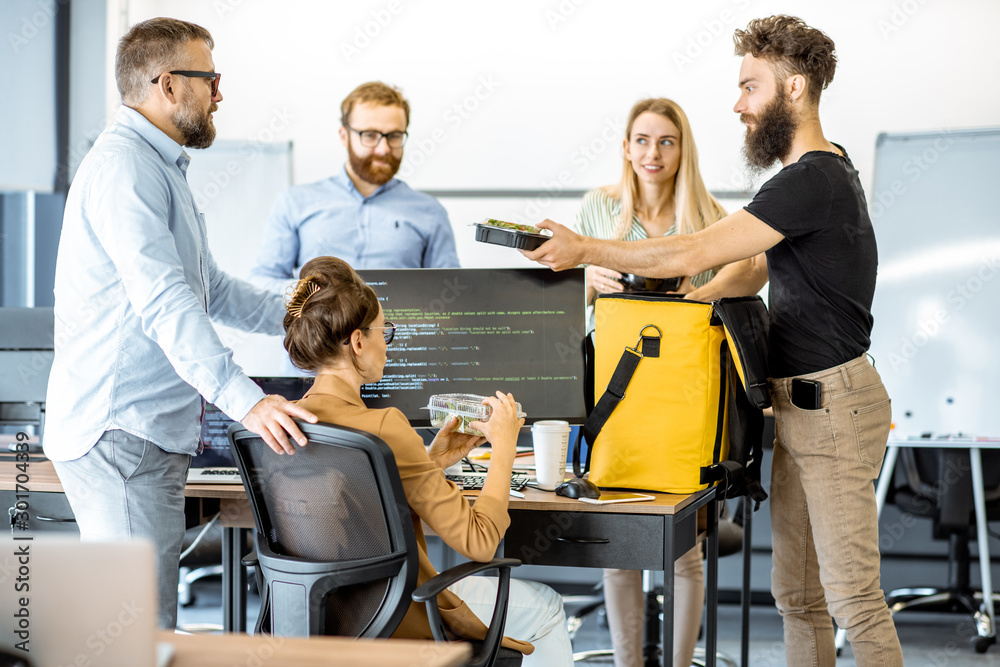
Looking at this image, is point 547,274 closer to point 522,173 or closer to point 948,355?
point 522,173

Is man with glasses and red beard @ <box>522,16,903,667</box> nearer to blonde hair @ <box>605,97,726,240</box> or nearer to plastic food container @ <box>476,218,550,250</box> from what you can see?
plastic food container @ <box>476,218,550,250</box>

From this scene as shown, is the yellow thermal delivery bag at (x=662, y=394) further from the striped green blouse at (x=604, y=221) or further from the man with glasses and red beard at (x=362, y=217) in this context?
the man with glasses and red beard at (x=362, y=217)

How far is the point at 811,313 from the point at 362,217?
177cm

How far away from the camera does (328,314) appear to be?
64.6 inches

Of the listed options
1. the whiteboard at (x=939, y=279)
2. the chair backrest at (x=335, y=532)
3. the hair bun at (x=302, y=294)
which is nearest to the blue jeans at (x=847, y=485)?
the chair backrest at (x=335, y=532)

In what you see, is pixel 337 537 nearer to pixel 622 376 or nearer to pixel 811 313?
pixel 622 376

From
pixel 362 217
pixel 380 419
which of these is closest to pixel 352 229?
pixel 362 217

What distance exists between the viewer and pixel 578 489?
2.02m

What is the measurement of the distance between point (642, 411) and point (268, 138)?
3.12 m

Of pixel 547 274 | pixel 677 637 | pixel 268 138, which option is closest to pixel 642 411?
pixel 547 274

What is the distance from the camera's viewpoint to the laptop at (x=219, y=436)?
93.4 inches

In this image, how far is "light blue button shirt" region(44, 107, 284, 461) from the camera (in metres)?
1.69

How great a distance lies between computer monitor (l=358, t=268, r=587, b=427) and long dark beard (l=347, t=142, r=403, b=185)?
1.03m

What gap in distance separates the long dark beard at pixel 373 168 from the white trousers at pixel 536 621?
1.58 m
